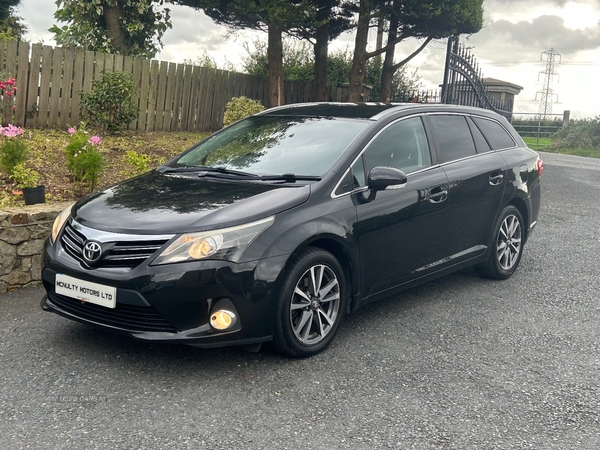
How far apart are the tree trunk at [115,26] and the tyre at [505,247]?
38.0 feet

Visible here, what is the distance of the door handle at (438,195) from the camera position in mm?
5371

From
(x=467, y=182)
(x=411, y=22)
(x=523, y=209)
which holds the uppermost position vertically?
(x=411, y=22)

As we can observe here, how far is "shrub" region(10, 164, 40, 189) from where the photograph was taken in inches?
272

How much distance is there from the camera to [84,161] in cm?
726

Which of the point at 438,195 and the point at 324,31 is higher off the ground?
the point at 324,31

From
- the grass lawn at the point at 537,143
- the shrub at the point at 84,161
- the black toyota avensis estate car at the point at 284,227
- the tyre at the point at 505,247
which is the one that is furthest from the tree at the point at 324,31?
the grass lawn at the point at 537,143

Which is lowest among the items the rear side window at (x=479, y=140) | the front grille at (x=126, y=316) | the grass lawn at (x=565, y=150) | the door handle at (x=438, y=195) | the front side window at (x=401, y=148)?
the front grille at (x=126, y=316)

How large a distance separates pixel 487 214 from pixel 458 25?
1445cm

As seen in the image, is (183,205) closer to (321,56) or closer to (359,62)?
(321,56)

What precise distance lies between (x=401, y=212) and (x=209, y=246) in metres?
1.70

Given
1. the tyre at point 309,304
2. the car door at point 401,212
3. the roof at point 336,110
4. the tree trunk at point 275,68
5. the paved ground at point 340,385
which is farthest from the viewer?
the tree trunk at point 275,68

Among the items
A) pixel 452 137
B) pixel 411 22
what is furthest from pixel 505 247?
pixel 411 22

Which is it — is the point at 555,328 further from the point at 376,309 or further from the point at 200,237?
the point at 200,237

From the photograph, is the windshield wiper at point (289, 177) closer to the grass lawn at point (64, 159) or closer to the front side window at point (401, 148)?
the front side window at point (401, 148)
